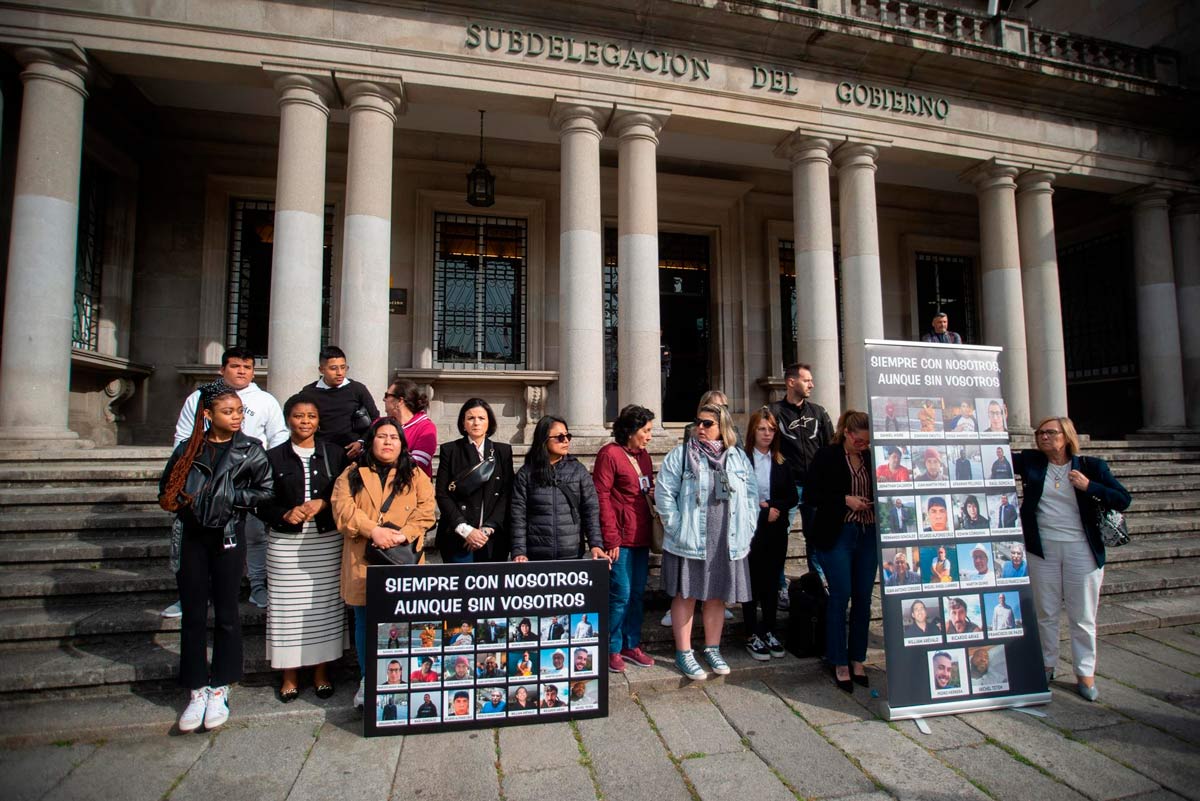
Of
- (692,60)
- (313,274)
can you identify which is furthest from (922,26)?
(313,274)

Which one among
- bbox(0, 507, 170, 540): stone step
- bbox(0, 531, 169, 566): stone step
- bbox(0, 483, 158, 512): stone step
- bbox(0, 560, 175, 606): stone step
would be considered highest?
bbox(0, 483, 158, 512): stone step

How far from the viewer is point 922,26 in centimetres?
941

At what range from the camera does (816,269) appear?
872cm

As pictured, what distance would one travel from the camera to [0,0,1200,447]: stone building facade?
7164 millimetres

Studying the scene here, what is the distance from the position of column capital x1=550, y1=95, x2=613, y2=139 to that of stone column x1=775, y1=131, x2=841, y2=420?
2.92 m

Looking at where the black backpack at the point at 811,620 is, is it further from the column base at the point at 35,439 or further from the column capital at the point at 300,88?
the column capital at the point at 300,88

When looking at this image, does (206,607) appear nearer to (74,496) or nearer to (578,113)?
(74,496)

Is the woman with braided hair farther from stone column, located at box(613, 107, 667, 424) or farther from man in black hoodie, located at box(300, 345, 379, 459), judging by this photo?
stone column, located at box(613, 107, 667, 424)

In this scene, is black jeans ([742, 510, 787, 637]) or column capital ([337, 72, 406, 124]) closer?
black jeans ([742, 510, 787, 637])

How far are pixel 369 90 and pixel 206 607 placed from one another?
645 cm

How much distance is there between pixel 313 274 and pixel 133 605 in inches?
164

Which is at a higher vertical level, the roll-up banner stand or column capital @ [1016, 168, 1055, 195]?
column capital @ [1016, 168, 1055, 195]

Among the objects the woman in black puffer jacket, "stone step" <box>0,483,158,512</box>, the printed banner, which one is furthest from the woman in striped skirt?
"stone step" <box>0,483,158,512</box>

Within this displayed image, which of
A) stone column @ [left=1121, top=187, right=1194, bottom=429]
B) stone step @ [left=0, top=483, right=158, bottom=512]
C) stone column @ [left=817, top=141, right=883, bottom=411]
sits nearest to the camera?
stone step @ [left=0, top=483, right=158, bottom=512]
